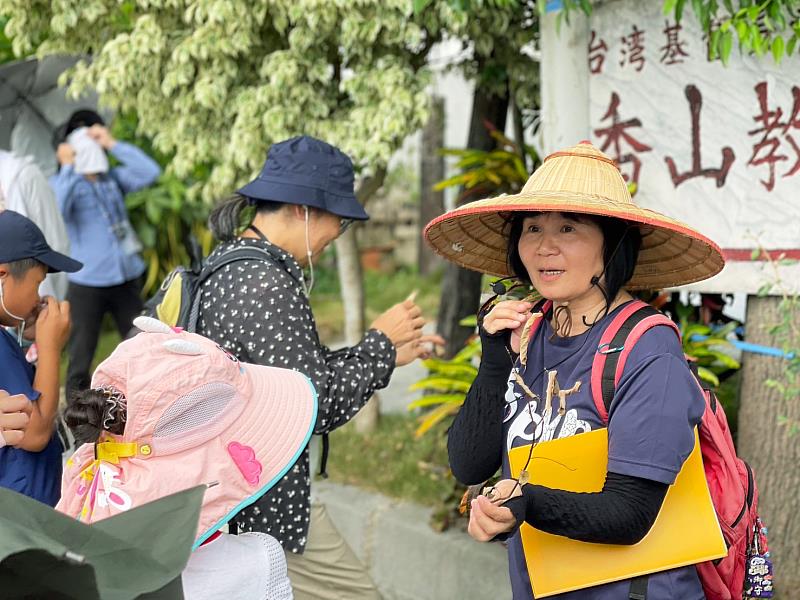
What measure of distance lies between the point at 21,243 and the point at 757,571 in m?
2.14

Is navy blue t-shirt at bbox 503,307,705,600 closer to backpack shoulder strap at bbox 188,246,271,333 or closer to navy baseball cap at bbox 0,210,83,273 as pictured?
backpack shoulder strap at bbox 188,246,271,333

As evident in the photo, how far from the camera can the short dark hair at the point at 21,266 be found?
260 cm

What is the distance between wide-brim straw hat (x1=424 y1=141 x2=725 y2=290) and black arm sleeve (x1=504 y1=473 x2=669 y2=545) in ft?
1.82

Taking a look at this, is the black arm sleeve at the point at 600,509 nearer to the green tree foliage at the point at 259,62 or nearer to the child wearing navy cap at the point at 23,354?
the child wearing navy cap at the point at 23,354

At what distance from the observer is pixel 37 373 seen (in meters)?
2.54

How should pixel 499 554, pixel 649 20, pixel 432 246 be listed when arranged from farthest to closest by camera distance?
→ pixel 499 554 → pixel 649 20 → pixel 432 246

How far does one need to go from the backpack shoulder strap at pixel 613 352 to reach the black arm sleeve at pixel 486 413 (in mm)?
308

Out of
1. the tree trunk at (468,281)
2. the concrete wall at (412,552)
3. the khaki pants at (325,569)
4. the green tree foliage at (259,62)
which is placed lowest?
the concrete wall at (412,552)

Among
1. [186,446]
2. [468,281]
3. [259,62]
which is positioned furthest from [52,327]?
[468,281]

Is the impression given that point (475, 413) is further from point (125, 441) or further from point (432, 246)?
point (125, 441)

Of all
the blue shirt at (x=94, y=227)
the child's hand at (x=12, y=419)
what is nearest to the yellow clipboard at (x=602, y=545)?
the child's hand at (x=12, y=419)

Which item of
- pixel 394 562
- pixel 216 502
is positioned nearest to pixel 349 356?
pixel 216 502

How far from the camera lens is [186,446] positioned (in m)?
1.85

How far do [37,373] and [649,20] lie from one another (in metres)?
2.52
